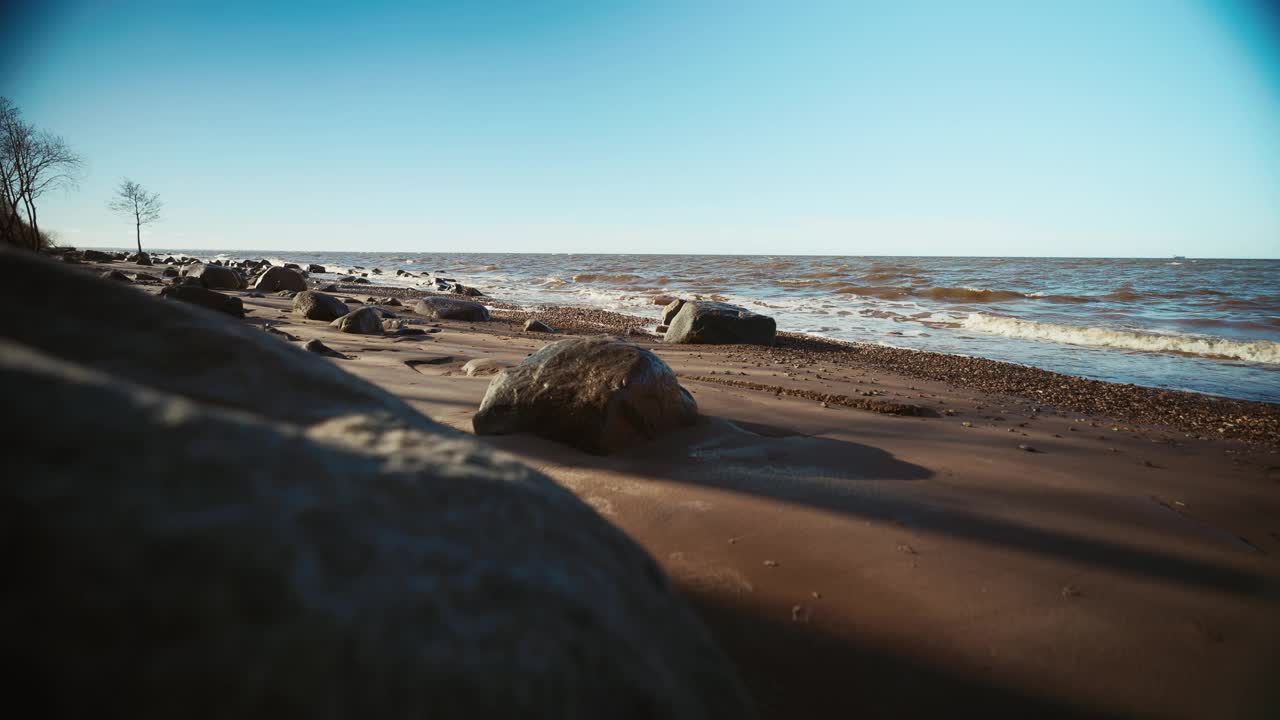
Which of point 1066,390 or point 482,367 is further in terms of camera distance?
point 1066,390

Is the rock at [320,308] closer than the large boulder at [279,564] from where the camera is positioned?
No

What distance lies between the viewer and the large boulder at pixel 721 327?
8383 millimetres

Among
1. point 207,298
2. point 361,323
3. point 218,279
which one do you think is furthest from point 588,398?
point 218,279

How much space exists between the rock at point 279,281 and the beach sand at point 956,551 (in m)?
12.6

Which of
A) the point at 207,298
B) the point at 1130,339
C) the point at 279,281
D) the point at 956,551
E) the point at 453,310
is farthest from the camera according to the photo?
the point at 279,281

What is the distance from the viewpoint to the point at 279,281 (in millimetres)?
14570

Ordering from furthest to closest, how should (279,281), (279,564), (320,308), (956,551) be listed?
1. (279,281)
2. (320,308)
3. (956,551)
4. (279,564)

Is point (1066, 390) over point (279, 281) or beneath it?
beneath

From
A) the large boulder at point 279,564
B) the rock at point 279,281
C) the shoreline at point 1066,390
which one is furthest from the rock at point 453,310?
the large boulder at point 279,564

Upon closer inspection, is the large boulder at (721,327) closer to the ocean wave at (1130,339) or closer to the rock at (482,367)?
the rock at (482,367)

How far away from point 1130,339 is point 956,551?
10.2 m

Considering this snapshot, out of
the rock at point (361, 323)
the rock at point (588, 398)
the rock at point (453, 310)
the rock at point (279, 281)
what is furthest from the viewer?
the rock at point (279, 281)

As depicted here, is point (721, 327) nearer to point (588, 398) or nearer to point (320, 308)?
point (588, 398)

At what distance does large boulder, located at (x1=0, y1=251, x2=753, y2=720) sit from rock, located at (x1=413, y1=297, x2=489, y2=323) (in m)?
9.91
